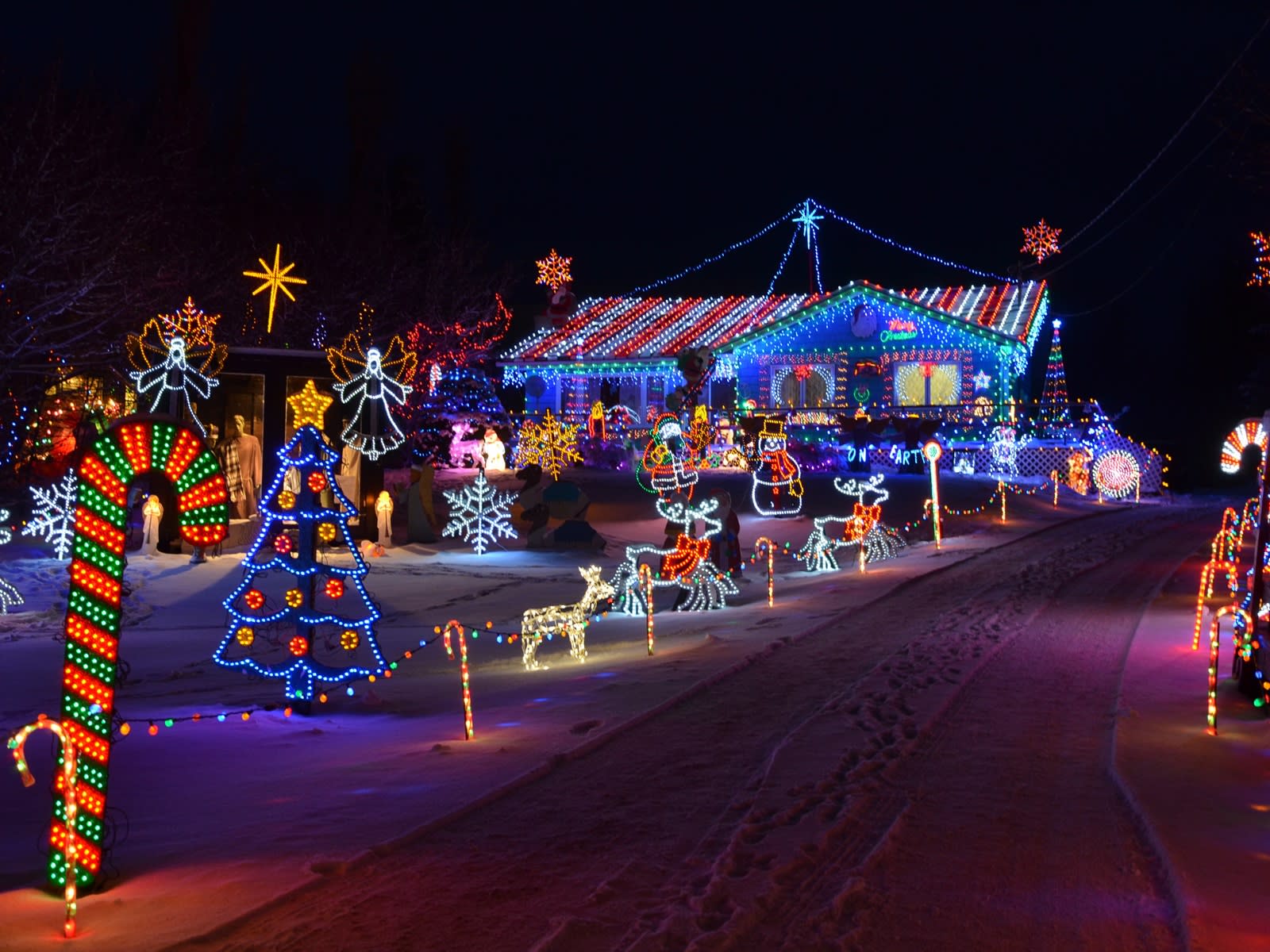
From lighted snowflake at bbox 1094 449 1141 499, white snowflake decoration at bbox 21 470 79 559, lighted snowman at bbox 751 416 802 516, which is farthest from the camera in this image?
lighted snowflake at bbox 1094 449 1141 499

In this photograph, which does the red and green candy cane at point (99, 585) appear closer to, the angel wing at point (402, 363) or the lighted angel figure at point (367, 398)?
the lighted angel figure at point (367, 398)

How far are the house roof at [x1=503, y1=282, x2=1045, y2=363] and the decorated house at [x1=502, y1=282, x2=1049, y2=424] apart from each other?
7 centimetres

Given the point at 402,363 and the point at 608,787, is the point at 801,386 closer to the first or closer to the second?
the point at 402,363

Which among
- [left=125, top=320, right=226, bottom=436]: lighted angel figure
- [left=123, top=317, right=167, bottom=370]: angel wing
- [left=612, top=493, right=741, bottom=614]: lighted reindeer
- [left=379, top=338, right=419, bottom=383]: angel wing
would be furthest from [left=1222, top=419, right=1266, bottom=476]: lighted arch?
[left=123, top=317, right=167, bottom=370]: angel wing

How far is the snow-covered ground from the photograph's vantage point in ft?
16.9

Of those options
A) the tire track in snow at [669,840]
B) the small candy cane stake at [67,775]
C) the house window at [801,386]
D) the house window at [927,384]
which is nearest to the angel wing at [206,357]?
the tire track in snow at [669,840]

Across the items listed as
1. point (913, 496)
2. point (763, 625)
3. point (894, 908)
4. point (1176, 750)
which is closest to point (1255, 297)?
point (913, 496)

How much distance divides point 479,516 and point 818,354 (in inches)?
796

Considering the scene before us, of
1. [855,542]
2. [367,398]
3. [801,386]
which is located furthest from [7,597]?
[801,386]

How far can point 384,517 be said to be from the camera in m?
23.2

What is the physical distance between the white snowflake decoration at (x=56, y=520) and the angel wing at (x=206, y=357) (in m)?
2.90

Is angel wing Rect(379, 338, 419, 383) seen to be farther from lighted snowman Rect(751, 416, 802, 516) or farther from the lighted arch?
the lighted arch

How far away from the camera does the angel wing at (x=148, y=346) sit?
21016mm

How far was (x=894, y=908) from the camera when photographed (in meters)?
5.24
